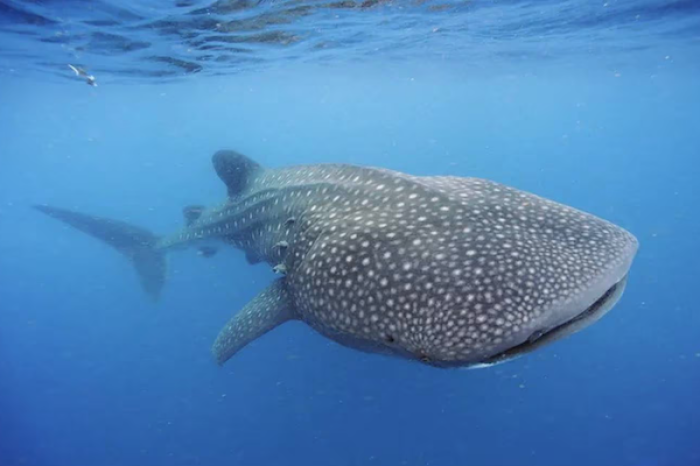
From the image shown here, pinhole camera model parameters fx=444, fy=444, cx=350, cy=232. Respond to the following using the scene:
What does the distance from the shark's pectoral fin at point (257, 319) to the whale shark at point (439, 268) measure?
0.02 meters

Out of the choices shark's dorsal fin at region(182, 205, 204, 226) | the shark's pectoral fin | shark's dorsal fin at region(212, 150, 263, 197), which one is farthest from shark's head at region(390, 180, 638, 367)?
shark's dorsal fin at region(182, 205, 204, 226)

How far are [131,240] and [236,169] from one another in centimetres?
542

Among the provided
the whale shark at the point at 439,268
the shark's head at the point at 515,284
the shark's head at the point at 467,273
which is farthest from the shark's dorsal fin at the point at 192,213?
the shark's head at the point at 515,284

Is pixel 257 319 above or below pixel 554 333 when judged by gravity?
below

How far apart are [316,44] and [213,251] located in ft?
38.2

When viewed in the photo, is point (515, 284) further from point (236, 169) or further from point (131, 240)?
point (131, 240)

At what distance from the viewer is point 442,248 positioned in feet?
11.3

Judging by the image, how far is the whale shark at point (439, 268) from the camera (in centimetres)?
287

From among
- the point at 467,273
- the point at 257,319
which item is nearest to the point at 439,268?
the point at 467,273

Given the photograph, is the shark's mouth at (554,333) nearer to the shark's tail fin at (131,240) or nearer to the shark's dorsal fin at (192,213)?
the shark's dorsal fin at (192,213)

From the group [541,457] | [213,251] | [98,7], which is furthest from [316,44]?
[541,457]

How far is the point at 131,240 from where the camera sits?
12.3 meters

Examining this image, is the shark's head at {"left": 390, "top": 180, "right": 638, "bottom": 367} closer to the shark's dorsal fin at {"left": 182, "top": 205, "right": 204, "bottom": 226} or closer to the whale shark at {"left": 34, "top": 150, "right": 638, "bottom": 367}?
the whale shark at {"left": 34, "top": 150, "right": 638, "bottom": 367}

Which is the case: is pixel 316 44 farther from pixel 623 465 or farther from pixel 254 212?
pixel 623 465
